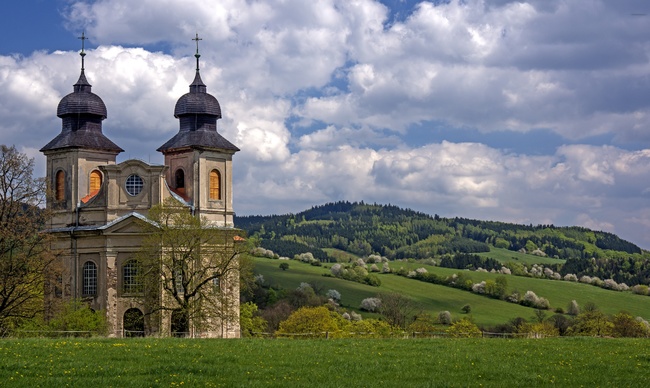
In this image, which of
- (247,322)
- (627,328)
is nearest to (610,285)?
(627,328)

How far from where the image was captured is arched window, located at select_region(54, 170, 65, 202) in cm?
6050

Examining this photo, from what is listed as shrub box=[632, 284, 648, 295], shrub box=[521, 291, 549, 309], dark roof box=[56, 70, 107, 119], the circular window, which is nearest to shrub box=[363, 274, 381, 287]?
shrub box=[521, 291, 549, 309]

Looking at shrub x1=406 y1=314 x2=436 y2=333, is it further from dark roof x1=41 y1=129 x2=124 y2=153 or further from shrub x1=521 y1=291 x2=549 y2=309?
shrub x1=521 y1=291 x2=549 y2=309

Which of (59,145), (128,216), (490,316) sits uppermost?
(59,145)

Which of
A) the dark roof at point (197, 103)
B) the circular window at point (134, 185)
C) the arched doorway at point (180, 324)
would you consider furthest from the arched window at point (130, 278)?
the dark roof at point (197, 103)

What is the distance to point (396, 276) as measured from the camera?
156m

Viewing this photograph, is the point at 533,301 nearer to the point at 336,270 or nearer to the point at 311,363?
the point at 336,270

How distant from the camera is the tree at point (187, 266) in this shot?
52344 millimetres

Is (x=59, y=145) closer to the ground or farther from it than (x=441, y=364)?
farther from it

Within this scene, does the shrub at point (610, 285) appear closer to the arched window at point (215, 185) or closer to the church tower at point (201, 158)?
the church tower at point (201, 158)

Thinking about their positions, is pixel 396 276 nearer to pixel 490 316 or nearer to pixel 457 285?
pixel 457 285

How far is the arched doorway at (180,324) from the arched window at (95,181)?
10553mm

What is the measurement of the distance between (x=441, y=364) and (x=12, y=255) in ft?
97.0

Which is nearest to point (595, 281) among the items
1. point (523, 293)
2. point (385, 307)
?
point (523, 293)
